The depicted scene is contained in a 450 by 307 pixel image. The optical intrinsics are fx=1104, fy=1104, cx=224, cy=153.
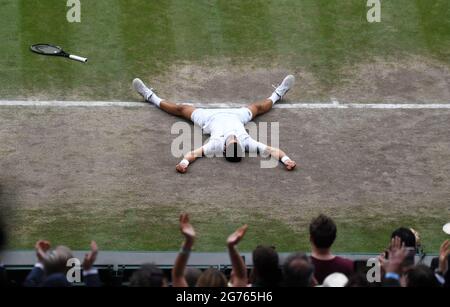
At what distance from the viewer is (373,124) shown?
58.1 ft

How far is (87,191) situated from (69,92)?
2.90 metres

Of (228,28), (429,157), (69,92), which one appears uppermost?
(228,28)

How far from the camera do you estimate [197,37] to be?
1969cm

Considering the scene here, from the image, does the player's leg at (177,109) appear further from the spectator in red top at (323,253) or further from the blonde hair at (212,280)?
the blonde hair at (212,280)

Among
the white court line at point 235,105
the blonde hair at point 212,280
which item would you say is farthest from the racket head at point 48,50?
the blonde hair at point 212,280

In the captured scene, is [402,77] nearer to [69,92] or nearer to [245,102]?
[245,102]

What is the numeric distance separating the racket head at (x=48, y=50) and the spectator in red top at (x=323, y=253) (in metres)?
8.06

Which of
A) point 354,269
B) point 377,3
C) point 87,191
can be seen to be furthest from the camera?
point 377,3

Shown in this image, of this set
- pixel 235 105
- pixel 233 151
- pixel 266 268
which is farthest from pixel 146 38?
pixel 266 268

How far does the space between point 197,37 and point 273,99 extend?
2.40 metres

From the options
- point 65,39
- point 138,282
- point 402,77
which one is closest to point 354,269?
point 138,282

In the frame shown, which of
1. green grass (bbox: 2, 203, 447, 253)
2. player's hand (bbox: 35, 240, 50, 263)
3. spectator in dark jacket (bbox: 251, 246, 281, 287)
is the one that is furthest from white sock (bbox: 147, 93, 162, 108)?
spectator in dark jacket (bbox: 251, 246, 281, 287)

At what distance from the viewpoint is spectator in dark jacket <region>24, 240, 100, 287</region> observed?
9930mm

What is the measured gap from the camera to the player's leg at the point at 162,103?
57.7 ft
